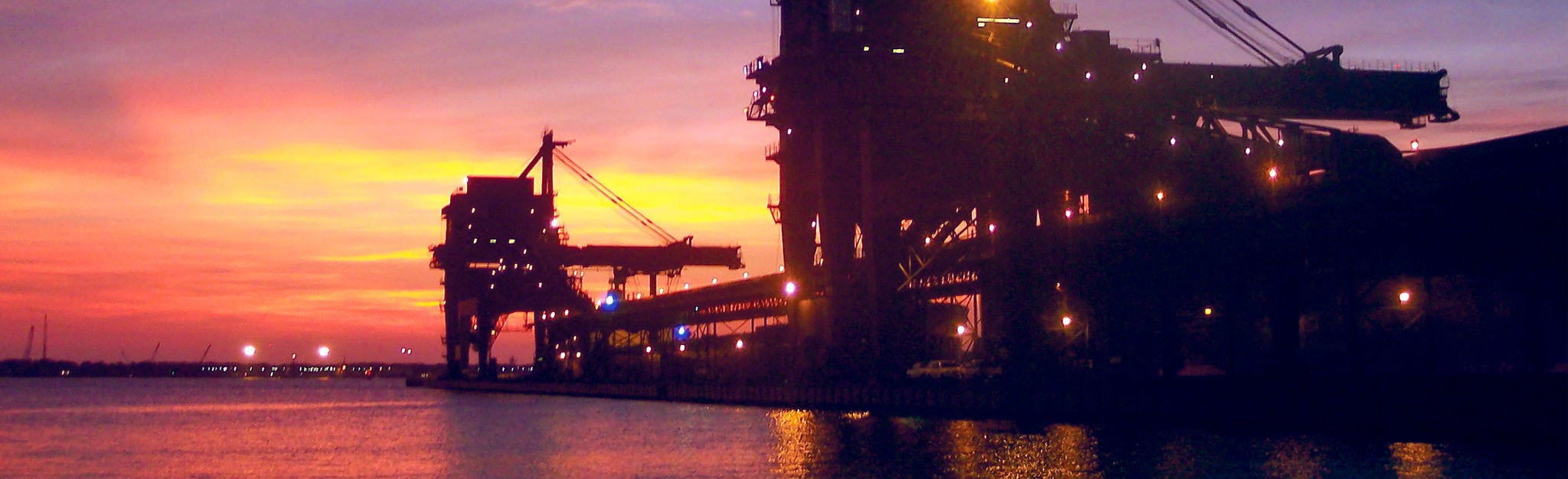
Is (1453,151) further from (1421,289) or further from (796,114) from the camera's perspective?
(796,114)

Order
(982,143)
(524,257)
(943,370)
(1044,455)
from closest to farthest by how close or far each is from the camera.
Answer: (1044,455), (943,370), (982,143), (524,257)

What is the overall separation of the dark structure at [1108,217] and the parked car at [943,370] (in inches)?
73.0

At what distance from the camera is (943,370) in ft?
245

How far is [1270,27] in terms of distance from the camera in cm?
9519

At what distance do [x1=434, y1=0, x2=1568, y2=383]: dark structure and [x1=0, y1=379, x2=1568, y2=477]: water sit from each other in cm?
729

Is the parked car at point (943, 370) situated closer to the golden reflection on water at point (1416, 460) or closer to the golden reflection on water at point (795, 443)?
the golden reflection on water at point (795, 443)

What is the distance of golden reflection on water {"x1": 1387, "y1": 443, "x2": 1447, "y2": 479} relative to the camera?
34.5 m

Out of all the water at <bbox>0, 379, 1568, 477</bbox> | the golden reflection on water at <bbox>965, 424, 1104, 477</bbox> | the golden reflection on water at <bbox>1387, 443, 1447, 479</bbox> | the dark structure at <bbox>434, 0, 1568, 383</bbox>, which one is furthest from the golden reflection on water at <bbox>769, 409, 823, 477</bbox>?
the golden reflection on water at <bbox>1387, 443, 1447, 479</bbox>

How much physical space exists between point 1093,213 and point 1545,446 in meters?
33.7

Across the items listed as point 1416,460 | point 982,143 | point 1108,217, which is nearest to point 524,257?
point 982,143

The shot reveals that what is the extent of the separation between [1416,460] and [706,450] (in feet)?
73.1

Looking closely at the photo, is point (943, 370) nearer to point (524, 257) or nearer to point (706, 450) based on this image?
point (706, 450)

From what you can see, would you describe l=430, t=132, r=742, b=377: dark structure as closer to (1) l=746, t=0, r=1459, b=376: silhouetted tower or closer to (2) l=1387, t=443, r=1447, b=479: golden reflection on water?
(1) l=746, t=0, r=1459, b=376: silhouetted tower

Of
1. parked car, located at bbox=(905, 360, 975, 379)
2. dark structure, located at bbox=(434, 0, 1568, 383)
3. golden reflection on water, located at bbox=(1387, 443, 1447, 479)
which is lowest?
golden reflection on water, located at bbox=(1387, 443, 1447, 479)
